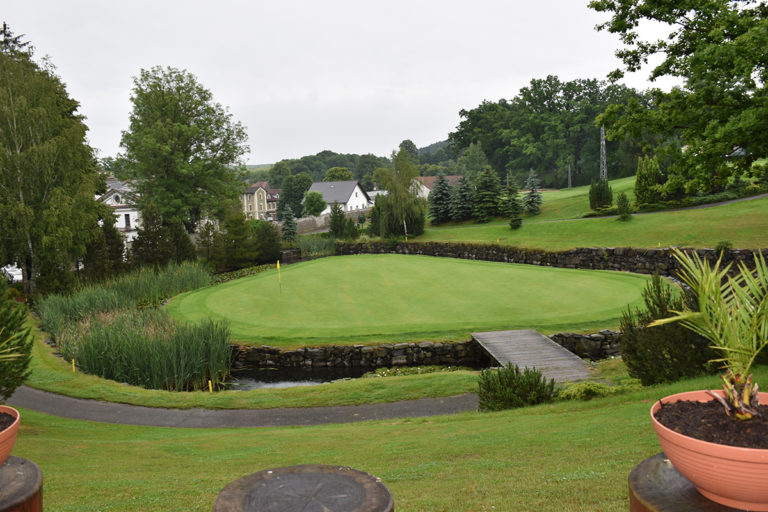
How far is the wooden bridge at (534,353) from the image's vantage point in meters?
12.7

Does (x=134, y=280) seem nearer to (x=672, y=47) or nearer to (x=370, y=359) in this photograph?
(x=370, y=359)

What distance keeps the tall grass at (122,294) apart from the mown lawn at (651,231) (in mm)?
19808

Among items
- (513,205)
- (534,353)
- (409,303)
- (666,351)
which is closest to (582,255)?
(513,205)

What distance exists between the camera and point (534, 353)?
14086 mm

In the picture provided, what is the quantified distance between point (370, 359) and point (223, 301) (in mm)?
8698

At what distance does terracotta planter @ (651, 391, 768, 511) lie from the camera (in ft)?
7.38

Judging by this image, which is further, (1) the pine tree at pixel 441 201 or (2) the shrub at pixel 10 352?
(1) the pine tree at pixel 441 201

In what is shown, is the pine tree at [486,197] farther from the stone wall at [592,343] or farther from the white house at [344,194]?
the white house at [344,194]

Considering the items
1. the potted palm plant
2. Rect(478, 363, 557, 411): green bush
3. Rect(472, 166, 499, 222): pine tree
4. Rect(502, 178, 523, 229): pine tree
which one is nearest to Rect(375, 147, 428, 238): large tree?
Rect(472, 166, 499, 222): pine tree

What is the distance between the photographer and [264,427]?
35.2 ft

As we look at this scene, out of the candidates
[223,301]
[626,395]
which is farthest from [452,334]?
[223,301]

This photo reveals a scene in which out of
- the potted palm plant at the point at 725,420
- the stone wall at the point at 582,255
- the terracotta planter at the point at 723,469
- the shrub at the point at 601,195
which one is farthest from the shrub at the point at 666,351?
the shrub at the point at 601,195

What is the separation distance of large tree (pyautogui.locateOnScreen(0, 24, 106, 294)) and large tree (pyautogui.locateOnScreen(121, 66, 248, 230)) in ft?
47.7

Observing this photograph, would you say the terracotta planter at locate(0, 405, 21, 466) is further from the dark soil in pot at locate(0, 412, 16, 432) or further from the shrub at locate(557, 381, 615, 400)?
the shrub at locate(557, 381, 615, 400)
